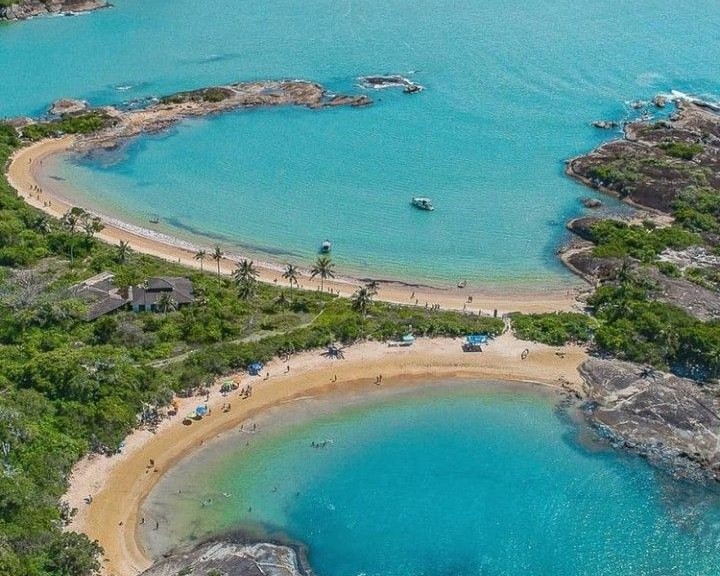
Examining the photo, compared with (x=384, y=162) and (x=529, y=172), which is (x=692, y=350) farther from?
(x=384, y=162)

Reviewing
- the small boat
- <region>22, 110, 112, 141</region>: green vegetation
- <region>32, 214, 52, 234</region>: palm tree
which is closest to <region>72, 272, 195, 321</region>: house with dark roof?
<region>32, 214, 52, 234</region>: palm tree

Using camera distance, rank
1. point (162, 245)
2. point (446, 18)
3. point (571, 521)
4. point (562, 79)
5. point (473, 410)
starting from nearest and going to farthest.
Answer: point (571, 521)
point (473, 410)
point (162, 245)
point (562, 79)
point (446, 18)

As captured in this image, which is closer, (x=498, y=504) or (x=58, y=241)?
(x=498, y=504)

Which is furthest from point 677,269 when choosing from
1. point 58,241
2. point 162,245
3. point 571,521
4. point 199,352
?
point 58,241

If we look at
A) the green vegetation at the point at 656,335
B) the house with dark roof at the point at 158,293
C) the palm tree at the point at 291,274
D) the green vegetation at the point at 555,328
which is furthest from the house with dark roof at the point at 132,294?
the green vegetation at the point at 656,335

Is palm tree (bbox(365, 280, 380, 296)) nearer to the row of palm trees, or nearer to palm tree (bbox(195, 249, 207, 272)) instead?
the row of palm trees

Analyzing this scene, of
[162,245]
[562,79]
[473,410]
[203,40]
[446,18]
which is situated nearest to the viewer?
[473,410]
